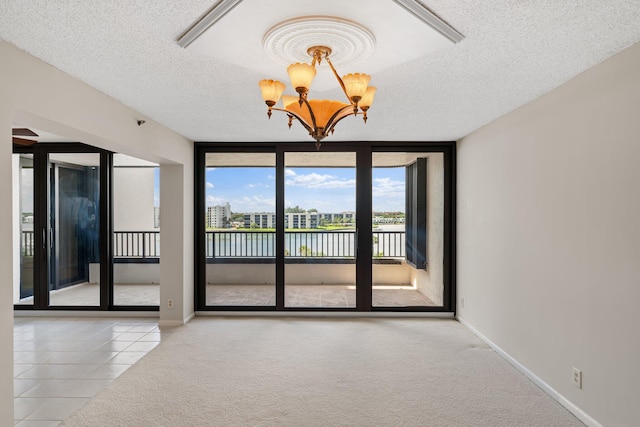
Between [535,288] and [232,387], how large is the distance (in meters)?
2.70

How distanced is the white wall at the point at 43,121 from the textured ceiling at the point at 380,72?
11 centimetres

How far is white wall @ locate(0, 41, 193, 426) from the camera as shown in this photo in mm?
2049

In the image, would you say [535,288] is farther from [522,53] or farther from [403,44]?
[403,44]

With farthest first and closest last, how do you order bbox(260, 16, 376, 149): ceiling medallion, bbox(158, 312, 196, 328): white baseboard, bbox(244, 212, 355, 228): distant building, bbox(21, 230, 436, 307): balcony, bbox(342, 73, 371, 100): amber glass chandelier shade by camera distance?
bbox(244, 212, 355, 228): distant building < bbox(21, 230, 436, 307): balcony < bbox(158, 312, 196, 328): white baseboard < bbox(342, 73, 371, 100): amber glass chandelier shade < bbox(260, 16, 376, 149): ceiling medallion

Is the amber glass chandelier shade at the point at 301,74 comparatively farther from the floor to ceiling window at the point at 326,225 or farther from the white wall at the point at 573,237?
the floor to ceiling window at the point at 326,225

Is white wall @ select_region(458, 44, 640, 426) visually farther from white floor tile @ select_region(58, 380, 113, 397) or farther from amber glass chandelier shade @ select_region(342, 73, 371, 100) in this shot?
white floor tile @ select_region(58, 380, 113, 397)

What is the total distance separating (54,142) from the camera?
5109 mm

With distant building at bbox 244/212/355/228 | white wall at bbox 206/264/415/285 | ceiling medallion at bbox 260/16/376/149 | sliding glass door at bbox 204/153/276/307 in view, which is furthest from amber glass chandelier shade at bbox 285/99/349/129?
white wall at bbox 206/264/415/285

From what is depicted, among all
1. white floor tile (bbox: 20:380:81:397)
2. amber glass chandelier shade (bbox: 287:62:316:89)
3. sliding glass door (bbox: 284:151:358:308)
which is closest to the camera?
amber glass chandelier shade (bbox: 287:62:316:89)

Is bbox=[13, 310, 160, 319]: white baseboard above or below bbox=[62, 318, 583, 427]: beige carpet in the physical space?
above

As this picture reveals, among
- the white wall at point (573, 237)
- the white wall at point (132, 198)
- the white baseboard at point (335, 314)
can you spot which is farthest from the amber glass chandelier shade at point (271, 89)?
the white wall at point (132, 198)

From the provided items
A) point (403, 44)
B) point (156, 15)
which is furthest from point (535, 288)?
point (156, 15)

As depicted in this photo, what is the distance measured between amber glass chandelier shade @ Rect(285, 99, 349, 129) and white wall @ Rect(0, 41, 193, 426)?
1.57 meters

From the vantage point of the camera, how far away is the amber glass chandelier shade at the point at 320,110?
252 cm
